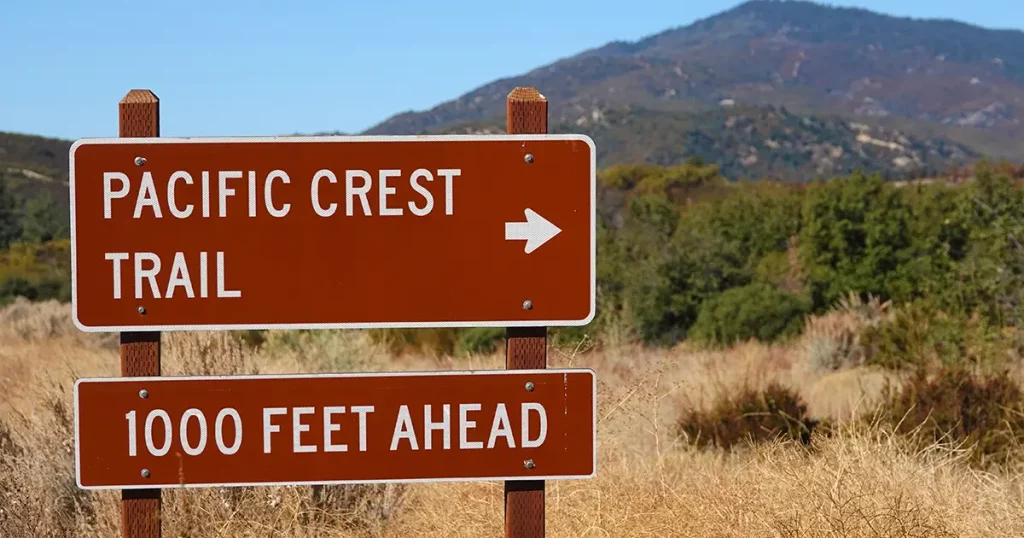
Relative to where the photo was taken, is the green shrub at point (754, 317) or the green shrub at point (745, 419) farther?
the green shrub at point (754, 317)

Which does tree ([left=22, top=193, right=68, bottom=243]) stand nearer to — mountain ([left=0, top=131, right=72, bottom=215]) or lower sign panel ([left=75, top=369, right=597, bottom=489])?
mountain ([left=0, top=131, right=72, bottom=215])

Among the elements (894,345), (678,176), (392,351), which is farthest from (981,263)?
(678,176)

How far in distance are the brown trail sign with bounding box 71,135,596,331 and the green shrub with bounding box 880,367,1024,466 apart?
461 cm

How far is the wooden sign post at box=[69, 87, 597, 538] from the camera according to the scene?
368 centimetres

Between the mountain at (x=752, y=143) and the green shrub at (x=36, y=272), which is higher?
the mountain at (x=752, y=143)

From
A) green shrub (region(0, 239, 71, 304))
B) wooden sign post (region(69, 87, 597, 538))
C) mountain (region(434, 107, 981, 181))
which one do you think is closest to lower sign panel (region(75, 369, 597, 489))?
wooden sign post (region(69, 87, 597, 538))

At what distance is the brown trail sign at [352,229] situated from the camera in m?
3.69

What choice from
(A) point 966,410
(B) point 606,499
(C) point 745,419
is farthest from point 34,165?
(B) point 606,499

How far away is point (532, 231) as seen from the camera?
3.74 m

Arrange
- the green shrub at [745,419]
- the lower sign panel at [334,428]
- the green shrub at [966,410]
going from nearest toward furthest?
the lower sign panel at [334,428] → the green shrub at [966,410] → the green shrub at [745,419]

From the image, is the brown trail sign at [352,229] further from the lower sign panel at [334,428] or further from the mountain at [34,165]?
the mountain at [34,165]

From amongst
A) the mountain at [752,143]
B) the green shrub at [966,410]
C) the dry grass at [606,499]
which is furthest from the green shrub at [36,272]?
the mountain at [752,143]

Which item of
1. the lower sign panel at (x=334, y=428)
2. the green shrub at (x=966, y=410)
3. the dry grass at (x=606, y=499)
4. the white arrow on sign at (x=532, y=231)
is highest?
the white arrow on sign at (x=532, y=231)

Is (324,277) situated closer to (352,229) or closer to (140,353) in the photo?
(352,229)
